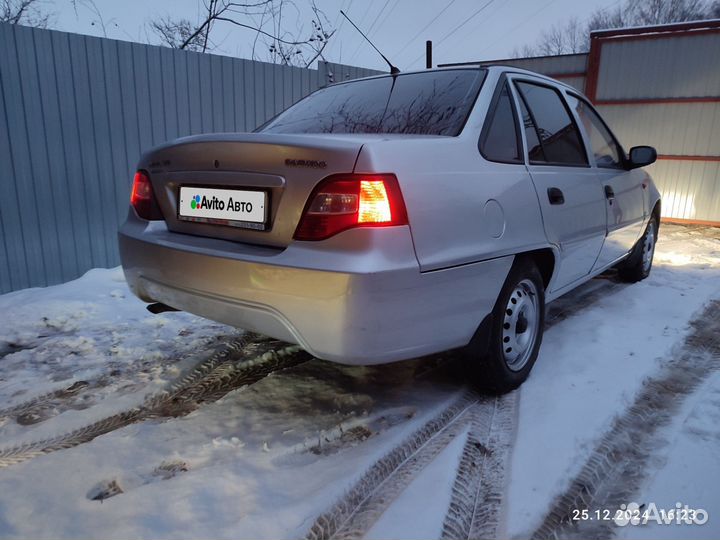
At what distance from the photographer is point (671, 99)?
31.4 feet

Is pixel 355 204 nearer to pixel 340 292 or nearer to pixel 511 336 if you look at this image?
pixel 340 292

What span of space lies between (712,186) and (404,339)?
10049 millimetres

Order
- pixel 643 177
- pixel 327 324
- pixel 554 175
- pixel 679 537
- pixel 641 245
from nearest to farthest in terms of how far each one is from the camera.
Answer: pixel 679 537 < pixel 327 324 < pixel 554 175 < pixel 643 177 < pixel 641 245

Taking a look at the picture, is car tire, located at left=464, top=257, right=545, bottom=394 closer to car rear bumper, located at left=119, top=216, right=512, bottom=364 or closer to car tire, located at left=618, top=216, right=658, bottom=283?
car rear bumper, located at left=119, top=216, right=512, bottom=364

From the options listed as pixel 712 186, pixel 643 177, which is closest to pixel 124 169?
pixel 643 177

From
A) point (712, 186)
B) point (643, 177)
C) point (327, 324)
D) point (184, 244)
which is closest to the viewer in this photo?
point (327, 324)

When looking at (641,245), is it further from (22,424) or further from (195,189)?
(22,424)

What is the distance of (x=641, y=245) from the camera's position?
466 cm

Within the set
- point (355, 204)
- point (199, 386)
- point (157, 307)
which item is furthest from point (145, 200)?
point (355, 204)

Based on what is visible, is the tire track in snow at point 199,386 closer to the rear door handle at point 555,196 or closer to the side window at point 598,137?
the rear door handle at point 555,196

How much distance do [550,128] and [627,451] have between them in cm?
181

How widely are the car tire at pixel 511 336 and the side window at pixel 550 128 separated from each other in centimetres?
65

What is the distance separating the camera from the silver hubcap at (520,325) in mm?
2498

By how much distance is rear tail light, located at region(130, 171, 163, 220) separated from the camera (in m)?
2.40
